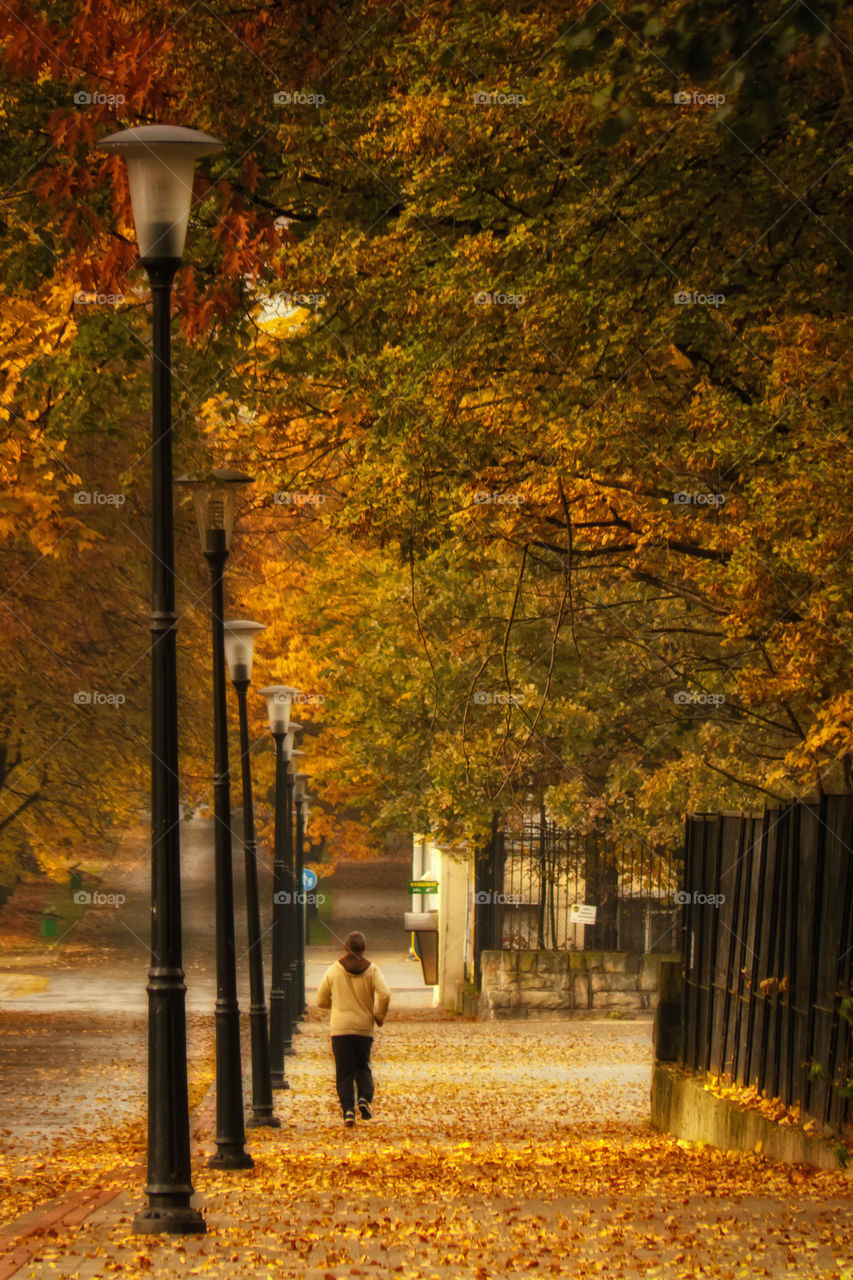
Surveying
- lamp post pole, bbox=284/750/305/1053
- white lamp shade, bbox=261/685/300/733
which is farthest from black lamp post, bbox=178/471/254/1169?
lamp post pole, bbox=284/750/305/1053

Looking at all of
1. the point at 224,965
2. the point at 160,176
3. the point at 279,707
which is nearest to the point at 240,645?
the point at 279,707

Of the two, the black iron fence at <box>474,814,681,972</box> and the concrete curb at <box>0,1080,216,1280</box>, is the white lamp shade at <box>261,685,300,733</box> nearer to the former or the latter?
the black iron fence at <box>474,814,681,972</box>

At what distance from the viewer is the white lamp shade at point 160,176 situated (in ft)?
26.8

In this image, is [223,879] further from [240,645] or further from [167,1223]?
[167,1223]

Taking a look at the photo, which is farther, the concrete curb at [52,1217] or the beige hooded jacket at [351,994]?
the beige hooded jacket at [351,994]

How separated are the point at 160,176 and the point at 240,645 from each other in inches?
384

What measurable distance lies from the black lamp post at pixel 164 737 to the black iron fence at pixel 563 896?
20.9 metres

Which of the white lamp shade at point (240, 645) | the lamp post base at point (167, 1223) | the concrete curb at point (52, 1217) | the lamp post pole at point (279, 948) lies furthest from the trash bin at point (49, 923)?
the lamp post base at point (167, 1223)

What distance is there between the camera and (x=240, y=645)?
1780 centimetres

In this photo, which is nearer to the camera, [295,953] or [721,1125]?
[721,1125]

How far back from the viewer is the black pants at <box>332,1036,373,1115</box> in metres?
14.4

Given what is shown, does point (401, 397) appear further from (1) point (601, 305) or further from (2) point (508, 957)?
(2) point (508, 957)

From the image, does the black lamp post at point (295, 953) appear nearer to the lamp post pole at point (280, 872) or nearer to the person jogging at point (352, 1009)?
the lamp post pole at point (280, 872)

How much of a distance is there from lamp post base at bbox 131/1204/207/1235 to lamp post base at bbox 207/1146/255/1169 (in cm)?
408
